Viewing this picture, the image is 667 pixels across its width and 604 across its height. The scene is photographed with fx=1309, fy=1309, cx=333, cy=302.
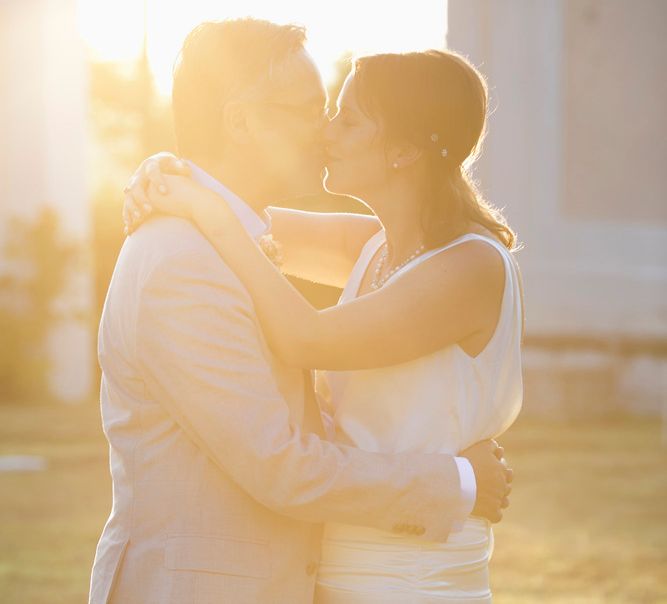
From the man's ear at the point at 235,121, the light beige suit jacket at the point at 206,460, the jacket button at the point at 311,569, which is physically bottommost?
the jacket button at the point at 311,569

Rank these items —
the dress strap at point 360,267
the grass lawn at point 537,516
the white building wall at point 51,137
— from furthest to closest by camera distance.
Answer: the white building wall at point 51,137
the grass lawn at point 537,516
the dress strap at point 360,267

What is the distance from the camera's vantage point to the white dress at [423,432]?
128 inches

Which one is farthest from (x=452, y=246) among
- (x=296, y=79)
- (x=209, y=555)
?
(x=209, y=555)

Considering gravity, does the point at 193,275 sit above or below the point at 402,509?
above

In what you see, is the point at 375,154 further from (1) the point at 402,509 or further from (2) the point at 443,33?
(2) the point at 443,33

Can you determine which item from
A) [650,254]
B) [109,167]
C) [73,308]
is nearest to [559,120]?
[650,254]

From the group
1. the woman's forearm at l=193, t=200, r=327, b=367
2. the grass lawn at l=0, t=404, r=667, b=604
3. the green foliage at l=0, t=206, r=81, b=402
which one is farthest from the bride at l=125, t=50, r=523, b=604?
the green foliage at l=0, t=206, r=81, b=402

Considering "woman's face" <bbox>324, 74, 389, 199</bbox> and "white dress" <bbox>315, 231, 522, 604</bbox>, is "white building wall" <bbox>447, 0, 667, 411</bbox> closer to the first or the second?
"woman's face" <bbox>324, 74, 389, 199</bbox>

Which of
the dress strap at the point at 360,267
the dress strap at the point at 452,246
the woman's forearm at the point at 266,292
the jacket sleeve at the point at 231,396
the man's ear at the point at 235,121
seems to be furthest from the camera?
the dress strap at the point at 360,267

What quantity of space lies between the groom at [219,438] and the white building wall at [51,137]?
16.0 metres

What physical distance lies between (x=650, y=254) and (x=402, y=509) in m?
13.7

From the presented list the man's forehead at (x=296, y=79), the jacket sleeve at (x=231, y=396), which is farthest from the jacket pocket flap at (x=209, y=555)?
the man's forehead at (x=296, y=79)

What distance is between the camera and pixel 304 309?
317 centimetres

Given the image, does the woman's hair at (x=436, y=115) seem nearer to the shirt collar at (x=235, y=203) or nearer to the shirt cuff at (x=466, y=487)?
the shirt collar at (x=235, y=203)
